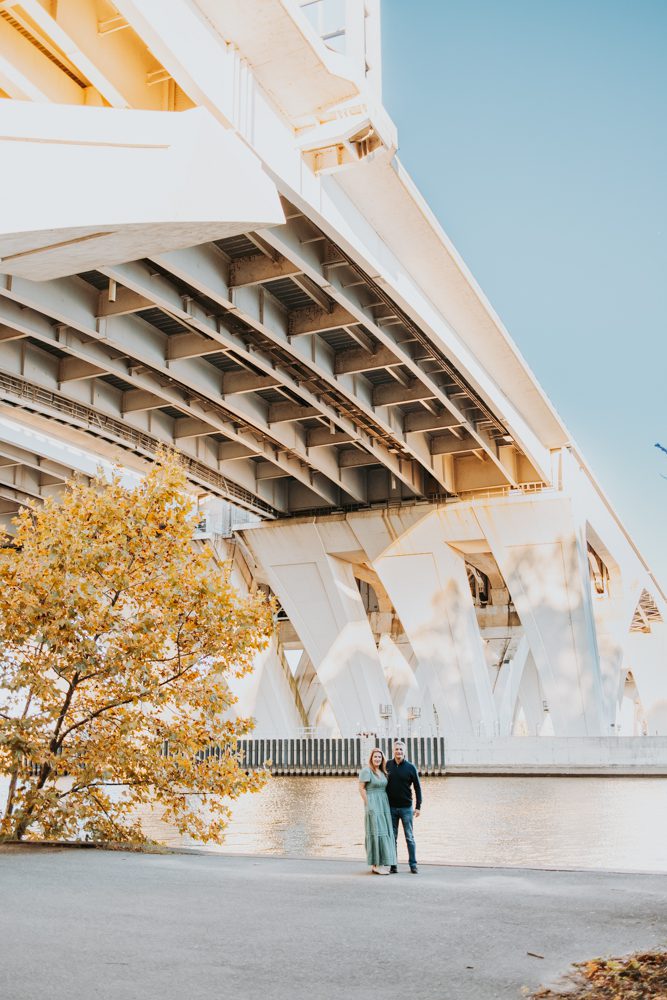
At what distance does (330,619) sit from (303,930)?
113ft

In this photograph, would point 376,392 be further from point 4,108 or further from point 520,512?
point 4,108

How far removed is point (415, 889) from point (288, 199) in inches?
488

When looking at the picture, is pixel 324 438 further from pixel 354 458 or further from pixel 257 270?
pixel 257 270

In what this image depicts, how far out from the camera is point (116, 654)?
12.5m

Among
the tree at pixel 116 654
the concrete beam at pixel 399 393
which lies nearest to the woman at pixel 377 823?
the tree at pixel 116 654

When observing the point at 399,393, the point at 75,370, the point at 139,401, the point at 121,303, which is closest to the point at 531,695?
the point at 399,393

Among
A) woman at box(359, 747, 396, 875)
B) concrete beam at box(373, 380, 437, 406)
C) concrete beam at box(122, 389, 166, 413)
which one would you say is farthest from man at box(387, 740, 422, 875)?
concrete beam at box(122, 389, 166, 413)

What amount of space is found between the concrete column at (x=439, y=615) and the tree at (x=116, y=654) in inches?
1001

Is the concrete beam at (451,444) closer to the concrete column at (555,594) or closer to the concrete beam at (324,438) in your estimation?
the concrete column at (555,594)

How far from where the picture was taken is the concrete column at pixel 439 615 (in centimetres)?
3847

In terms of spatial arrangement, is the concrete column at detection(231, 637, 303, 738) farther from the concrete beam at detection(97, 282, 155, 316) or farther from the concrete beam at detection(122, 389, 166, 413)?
the concrete beam at detection(97, 282, 155, 316)

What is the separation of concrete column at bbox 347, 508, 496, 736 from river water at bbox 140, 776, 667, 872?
7.23 meters

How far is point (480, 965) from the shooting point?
19.1 ft

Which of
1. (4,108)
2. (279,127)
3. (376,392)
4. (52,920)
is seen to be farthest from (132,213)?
(376,392)
